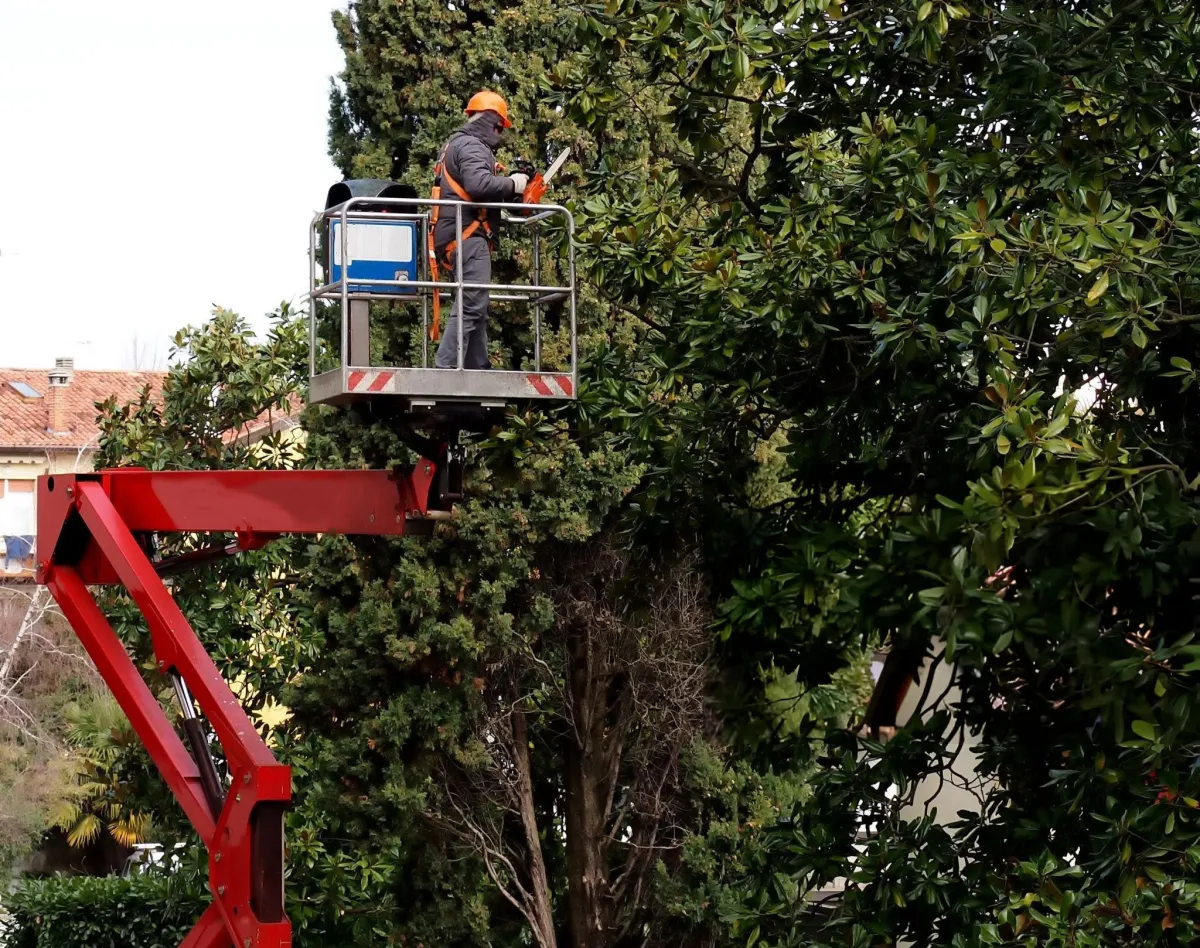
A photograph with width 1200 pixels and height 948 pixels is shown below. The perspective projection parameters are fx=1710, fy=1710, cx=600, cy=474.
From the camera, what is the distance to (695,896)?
1522cm

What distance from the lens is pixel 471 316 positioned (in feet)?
26.0

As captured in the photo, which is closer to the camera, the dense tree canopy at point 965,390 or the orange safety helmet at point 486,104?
the dense tree canopy at point 965,390

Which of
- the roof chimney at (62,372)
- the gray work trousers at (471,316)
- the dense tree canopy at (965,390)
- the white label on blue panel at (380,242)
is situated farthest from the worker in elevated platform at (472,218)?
the roof chimney at (62,372)

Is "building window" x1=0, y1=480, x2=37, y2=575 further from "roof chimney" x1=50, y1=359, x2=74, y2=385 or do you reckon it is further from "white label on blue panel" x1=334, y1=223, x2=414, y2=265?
"white label on blue panel" x1=334, y1=223, x2=414, y2=265

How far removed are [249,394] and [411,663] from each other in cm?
271

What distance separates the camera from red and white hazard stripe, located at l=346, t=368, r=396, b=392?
745cm

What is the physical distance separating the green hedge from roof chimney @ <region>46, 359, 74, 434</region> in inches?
1385

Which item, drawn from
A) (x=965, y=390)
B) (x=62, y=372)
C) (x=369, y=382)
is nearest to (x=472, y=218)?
(x=369, y=382)

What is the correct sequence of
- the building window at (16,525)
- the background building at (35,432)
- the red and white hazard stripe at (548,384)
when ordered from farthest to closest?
the background building at (35,432) < the building window at (16,525) < the red and white hazard stripe at (548,384)

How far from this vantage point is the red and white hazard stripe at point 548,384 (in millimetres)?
7750

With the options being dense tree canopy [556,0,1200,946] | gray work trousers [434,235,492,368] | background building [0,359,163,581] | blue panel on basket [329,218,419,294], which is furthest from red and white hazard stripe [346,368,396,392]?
background building [0,359,163,581]

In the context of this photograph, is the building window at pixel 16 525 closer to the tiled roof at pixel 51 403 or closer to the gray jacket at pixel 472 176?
the tiled roof at pixel 51 403

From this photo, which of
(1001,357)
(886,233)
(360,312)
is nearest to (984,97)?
(886,233)

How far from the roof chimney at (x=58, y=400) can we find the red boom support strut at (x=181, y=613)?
142 ft
